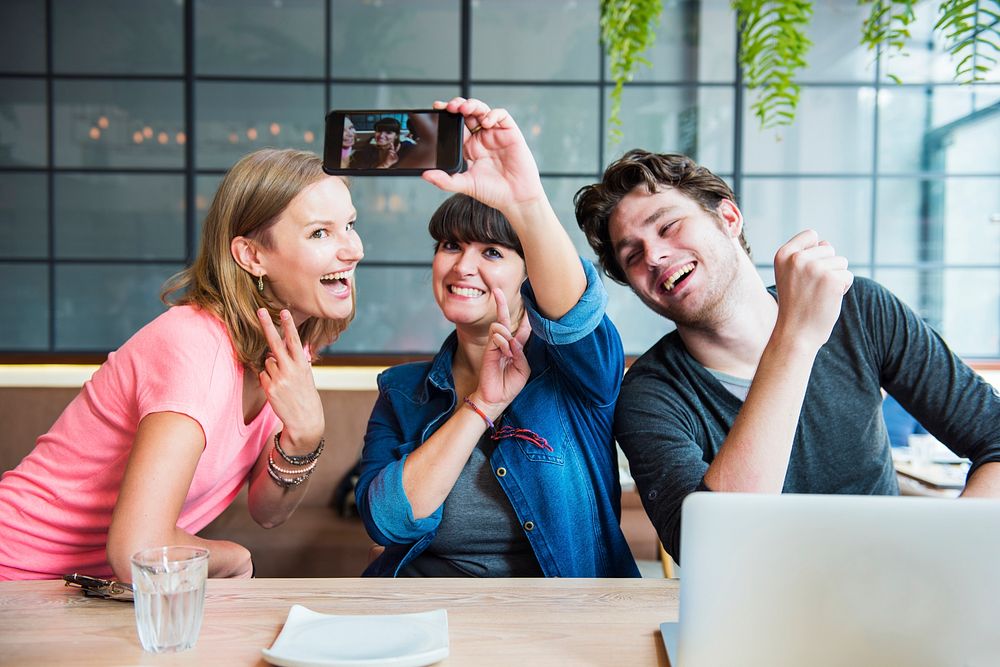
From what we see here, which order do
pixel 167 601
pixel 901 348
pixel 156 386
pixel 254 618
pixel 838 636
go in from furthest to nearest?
1. pixel 901 348
2. pixel 156 386
3. pixel 254 618
4. pixel 167 601
5. pixel 838 636

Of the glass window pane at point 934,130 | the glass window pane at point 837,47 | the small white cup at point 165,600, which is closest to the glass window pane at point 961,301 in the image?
the glass window pane at point 934,130

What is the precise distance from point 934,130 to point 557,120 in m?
2.10

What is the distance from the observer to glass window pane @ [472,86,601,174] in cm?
424

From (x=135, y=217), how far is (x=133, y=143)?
1.29 feet

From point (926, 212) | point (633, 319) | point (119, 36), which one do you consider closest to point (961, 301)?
point (926, 212)

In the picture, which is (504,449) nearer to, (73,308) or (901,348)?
(901,348)

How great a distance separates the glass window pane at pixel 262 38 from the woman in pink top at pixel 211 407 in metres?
3.18

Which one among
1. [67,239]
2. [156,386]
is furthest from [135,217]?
[156,386]

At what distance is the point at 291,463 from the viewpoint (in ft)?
4.21

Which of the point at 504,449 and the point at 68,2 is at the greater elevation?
the point at 68,2

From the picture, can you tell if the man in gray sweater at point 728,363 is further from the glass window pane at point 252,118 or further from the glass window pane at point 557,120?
the glass window pane at point 252,118

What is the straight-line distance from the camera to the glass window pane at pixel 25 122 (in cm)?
414

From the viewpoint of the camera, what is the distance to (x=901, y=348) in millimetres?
1246

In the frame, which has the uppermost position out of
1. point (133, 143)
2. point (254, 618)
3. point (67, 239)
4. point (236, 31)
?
point (236, 31)
